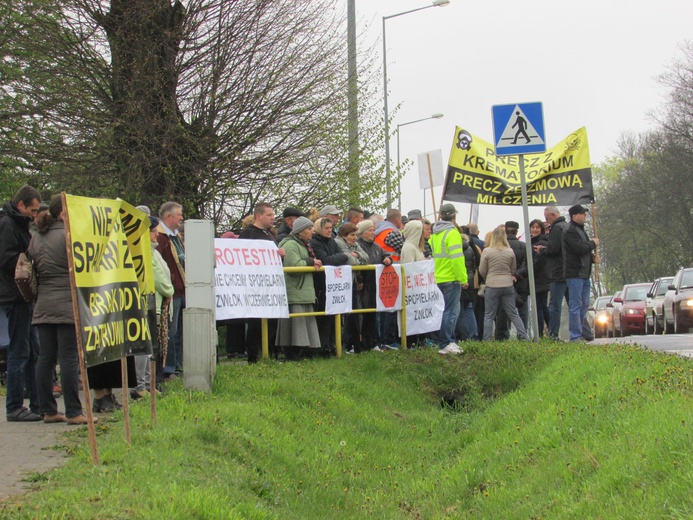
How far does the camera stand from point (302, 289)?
44.8 feet

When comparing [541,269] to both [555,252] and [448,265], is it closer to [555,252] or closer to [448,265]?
[555,252]

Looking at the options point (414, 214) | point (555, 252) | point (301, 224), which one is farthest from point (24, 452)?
point (555, 252)

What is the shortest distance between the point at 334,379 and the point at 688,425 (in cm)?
592

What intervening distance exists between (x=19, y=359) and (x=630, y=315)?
29.2 metres

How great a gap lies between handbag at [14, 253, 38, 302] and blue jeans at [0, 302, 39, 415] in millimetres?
471

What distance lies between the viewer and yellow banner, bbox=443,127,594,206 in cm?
1722

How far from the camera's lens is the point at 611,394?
896cm

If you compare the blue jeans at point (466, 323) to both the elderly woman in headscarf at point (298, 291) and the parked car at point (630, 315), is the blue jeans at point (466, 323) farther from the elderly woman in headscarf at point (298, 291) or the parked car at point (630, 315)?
the parked car at point (630, 315)

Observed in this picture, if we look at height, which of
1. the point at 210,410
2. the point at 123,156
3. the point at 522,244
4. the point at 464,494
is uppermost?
the point at 123,156

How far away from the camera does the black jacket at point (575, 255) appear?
1592cm

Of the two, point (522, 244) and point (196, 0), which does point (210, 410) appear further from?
point (196, 0)

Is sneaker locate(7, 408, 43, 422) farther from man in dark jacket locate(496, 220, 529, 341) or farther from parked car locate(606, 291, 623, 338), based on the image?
parked car locate(606, 291, 623, 338)

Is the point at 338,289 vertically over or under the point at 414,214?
under

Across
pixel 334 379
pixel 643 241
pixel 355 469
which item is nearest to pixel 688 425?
pixel 355 469
